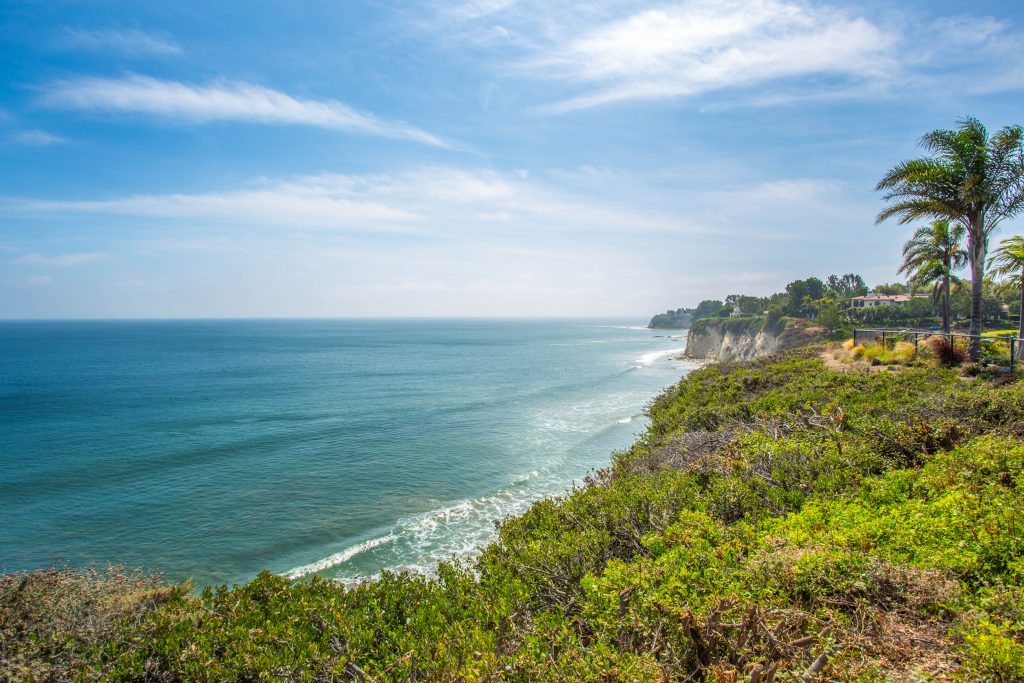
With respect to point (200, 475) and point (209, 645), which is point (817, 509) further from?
point (200, 475)

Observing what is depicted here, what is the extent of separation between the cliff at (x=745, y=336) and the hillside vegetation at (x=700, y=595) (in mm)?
50759

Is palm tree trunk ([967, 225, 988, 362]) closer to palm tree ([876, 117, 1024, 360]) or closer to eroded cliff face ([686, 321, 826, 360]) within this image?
palm tree ([876, 117, 1024, 360])

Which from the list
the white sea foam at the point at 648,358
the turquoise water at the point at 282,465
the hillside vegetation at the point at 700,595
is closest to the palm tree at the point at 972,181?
the hillside vegetation at the point at 700,595

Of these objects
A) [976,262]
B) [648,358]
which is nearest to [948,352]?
[976,262]

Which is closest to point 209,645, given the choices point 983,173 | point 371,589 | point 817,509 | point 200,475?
point 371,589

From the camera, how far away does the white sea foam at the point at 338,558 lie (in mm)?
16763

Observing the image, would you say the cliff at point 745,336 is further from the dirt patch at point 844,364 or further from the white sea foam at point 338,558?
the white sea foam at point 338,558

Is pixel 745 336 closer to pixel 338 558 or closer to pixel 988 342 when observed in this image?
pixel 988 342

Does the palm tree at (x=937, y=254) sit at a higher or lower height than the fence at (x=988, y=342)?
higher

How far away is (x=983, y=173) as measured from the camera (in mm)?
17828

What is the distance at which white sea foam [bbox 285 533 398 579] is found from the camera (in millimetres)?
16763

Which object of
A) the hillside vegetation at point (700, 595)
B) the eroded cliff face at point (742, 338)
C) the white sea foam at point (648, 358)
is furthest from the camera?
the white sea foam at point (648, 358)

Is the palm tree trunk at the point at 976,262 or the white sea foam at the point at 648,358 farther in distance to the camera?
the white sea foam at the point at 648,358

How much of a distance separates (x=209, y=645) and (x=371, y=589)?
8.36 feet
